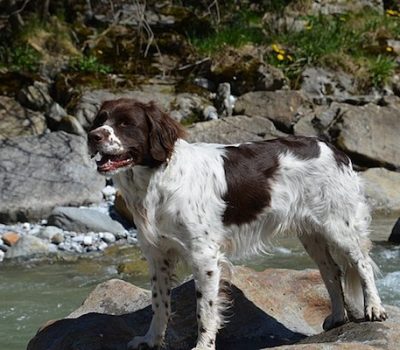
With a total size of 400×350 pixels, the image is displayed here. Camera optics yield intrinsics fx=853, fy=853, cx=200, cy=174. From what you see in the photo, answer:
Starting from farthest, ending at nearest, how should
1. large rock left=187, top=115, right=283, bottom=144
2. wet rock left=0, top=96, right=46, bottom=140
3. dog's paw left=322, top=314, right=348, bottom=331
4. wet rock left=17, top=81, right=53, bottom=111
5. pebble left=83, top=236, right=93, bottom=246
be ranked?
wet rock left=17, top=81, right=53, bottom=111 < wet rock left=0, top=96, right=46, bottom=140 < large rock left=187, top=115, right=283, bottom=144 < pebble left=83, top=236, right=93, bottom=246 < dog's paw left=322, top=314, right=348, bottom=331

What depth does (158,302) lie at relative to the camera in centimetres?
484

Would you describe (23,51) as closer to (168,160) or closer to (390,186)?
(390,186)

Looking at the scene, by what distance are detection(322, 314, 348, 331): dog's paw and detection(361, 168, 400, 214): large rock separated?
548 cm

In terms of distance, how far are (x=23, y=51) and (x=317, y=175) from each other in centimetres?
966

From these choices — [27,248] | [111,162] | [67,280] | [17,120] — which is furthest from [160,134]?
[17,120]

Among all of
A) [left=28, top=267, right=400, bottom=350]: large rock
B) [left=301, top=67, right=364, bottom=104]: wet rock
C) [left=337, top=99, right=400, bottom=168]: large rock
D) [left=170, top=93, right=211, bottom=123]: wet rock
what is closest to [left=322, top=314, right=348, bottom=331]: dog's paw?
[left=28, top=267, right=400, bottom=350]: large rock

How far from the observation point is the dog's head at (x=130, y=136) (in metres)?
4.28

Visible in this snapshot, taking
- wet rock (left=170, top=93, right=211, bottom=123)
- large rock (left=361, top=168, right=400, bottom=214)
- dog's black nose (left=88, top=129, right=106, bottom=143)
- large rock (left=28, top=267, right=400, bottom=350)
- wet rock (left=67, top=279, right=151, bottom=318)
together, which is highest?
dog's black nose (left=88, top=129, right=106, bottom=143)

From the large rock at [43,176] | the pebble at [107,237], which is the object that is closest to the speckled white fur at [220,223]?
the pebble at [107,237]

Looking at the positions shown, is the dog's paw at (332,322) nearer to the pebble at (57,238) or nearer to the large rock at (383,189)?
the pebble at (57,238)

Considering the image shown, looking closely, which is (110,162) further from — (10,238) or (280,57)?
(280,57)

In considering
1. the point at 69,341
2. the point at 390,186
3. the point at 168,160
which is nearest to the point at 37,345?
the point at 69,341

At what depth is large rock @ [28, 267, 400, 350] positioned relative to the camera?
4711mm

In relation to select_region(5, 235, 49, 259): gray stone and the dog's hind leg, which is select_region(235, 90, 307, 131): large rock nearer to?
select_region(5, 235, 49, 259): gray stone
